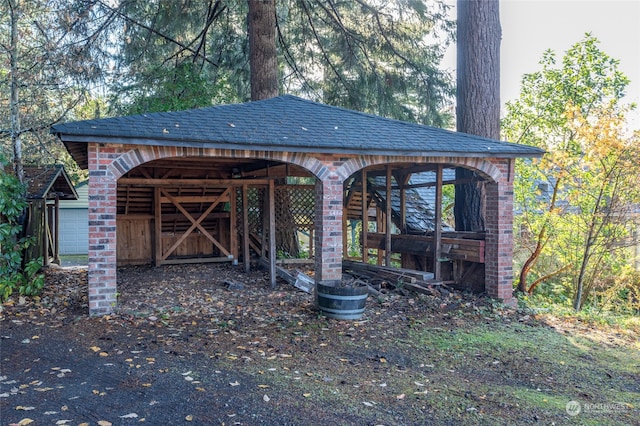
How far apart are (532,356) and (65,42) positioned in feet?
37.0

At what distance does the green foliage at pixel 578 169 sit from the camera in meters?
9.38

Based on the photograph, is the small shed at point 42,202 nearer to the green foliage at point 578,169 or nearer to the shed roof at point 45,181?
the shed roof at point 45,181

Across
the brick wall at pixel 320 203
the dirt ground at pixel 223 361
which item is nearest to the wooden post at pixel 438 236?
the dirt ground at pixel 223 361

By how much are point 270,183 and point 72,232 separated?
13820 millimetres

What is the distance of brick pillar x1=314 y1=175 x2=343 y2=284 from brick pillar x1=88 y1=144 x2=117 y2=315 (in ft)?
9.40

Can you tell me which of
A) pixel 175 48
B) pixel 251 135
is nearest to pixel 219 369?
pixel 251 135

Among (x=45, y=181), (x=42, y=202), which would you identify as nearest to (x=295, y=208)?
(x=42, y=202)

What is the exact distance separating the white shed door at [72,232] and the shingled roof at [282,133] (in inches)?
483

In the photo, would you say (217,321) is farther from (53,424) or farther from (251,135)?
(53,424)

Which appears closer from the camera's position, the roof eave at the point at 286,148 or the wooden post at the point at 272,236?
the roof eave at the point at 286,148

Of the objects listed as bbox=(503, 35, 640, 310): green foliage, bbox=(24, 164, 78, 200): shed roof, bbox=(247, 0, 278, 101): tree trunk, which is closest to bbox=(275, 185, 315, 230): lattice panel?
bbox=(247, 0, 278, 101): tree trunk

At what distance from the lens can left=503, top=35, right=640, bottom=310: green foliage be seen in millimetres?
9383

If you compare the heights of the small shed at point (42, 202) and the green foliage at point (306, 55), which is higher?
the green foliage at point (306, 55)

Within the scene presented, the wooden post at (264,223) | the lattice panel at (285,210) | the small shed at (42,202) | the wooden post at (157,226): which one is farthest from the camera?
the lattice panel at (285,210)
